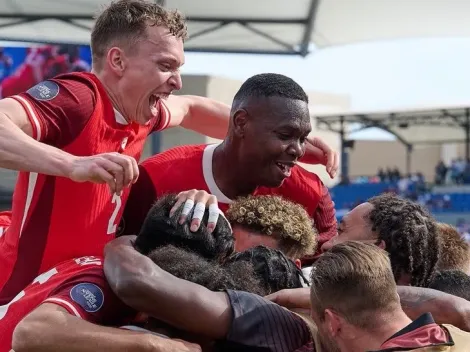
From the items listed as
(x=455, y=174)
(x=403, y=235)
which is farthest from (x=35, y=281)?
(x=455, y=174)

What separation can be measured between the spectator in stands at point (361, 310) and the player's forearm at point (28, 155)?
2.72 ft

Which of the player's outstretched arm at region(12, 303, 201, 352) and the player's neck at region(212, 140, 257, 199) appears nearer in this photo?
the player's outstretched arm at region(12, 303, 201, 352)

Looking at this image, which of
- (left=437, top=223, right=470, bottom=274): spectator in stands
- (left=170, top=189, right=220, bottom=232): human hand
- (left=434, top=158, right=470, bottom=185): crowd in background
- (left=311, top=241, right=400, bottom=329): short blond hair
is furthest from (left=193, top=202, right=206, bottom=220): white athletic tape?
(left=434, top=158, right=470, bottom=185): crowd in background

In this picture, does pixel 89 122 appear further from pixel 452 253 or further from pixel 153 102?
→ pixel 452 253

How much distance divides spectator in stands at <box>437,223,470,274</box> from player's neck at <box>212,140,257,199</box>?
3.05 feet

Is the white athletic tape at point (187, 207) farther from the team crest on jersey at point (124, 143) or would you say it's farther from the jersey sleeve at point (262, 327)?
the team crest on jersey at point (124, 143)

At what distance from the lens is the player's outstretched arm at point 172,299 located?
8.13ft

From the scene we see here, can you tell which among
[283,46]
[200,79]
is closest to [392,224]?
→ [283,46]

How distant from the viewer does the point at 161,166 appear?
12.6 feet

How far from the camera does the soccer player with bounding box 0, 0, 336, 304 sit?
3117 mm

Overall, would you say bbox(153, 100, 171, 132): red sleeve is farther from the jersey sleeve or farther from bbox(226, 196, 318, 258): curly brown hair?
the jersey sleeve

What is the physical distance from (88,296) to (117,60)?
1.12 meters

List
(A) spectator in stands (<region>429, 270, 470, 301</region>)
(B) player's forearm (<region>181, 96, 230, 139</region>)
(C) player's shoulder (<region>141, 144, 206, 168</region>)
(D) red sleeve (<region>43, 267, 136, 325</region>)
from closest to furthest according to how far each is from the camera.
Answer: (D) red sleeve (<region>43, 267, 136, 325</region>), (A) spectator in stands (<region>429, 270, 470, 301</region>), (C) player's shoulder (<region>141, 144, 206, 168</region>), (B) player's forearm (<region>181, 96, 230, 139</region>)

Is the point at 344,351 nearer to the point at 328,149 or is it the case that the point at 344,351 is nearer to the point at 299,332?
the point at 299,332
